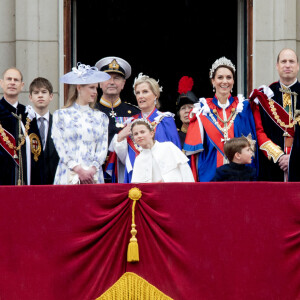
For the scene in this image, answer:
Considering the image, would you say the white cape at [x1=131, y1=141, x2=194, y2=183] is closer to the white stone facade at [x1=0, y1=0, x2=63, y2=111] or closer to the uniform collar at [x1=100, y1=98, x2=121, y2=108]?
the uniform collar at [x1=100, y1=98, x2=121, y2=108]

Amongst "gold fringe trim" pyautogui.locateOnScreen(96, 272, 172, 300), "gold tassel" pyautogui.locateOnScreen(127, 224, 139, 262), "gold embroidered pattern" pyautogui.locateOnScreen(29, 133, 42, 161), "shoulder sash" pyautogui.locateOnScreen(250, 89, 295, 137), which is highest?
"shoulder sash" pyautogui.locateOnScreen(250, 89, 295, 137)

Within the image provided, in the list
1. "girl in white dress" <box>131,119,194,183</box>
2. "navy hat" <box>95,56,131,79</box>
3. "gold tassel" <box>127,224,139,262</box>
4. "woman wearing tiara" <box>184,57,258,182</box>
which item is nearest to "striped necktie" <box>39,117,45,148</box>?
"navy hat" <box>95,56,131,79</box>

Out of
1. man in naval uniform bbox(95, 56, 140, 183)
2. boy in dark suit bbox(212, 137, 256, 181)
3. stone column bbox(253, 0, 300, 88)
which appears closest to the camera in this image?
boy in dark suit bbox(212, 137, 256, 181)

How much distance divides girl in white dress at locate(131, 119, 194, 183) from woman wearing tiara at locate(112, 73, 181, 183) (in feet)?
1.07

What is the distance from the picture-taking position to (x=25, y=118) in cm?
833

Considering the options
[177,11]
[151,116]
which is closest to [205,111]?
[151,116]

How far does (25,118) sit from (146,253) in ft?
6.68

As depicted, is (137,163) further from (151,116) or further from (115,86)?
(115,86)

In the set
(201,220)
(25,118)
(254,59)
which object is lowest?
(201,220)

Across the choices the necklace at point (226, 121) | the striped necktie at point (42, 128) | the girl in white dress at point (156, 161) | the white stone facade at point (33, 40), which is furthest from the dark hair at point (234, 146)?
the white stone facade at point (33, 40)

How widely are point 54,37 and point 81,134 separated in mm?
2549

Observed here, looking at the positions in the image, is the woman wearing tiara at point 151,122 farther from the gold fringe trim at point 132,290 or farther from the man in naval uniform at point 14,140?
the gold fringe trim at point 132,290

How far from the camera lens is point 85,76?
816 centimetres

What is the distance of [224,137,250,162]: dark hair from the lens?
7609mm
